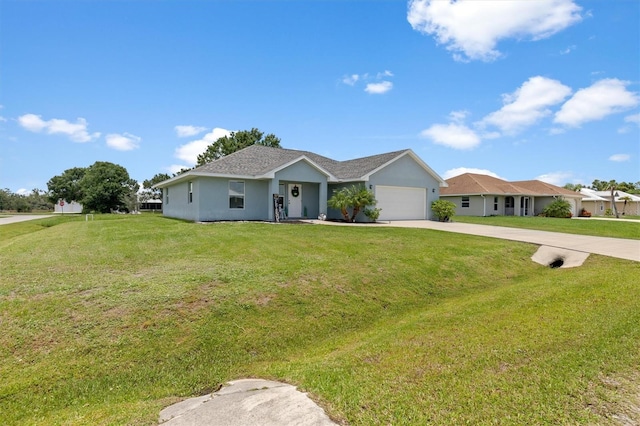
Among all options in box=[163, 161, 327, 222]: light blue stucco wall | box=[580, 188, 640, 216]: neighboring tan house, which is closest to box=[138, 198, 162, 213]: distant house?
box=[163, 161, 327, 222]: light blue stucco wall

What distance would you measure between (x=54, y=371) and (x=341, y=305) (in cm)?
446

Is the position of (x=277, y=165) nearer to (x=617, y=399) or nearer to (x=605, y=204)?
(x=617, y=399)

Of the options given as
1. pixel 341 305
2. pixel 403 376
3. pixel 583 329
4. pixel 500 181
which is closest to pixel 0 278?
pixel 341 305

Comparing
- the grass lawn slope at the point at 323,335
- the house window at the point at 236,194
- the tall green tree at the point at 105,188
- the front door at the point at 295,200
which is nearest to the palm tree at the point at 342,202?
the front door at the point at 295,200

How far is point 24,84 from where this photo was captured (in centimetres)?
1441

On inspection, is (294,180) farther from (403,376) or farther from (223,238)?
(403,376)

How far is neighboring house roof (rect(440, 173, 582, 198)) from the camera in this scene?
32094mm

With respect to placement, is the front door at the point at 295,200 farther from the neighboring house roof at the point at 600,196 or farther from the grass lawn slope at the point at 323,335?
the neighboring house roof at the point at 600,196

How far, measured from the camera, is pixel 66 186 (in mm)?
60531

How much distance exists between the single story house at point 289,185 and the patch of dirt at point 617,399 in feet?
53.0

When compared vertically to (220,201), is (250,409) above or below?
below

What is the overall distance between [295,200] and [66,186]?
59698 millimetres

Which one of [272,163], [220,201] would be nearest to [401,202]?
[272,163]

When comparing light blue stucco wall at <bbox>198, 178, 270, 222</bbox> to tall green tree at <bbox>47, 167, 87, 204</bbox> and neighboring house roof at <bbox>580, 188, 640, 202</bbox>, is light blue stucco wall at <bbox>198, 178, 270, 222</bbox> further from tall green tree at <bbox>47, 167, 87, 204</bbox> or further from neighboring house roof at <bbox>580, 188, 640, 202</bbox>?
tall green tree at <bbox>47, 167, 87, 204</bbox>
